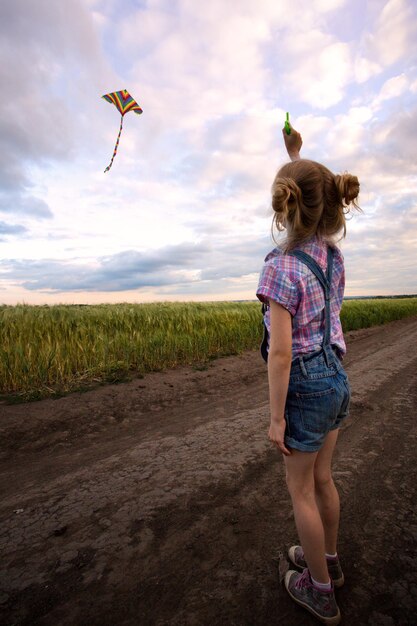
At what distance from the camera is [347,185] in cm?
150

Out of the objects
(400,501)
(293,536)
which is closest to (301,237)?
(293,536)

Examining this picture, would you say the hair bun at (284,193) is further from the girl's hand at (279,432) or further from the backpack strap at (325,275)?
the girl's hand at (279,432)

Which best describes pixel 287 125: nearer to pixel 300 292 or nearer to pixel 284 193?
pixel 284 193

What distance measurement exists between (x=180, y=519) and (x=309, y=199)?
2124 mm

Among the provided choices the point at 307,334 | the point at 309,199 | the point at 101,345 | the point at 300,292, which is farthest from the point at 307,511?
the point at 101,345

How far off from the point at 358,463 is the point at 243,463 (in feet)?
3.37

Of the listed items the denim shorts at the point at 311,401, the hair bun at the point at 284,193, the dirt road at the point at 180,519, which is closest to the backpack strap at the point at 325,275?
the denim shorts at the point at 311,401

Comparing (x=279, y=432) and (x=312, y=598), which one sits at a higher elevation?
(x=279, y=432)

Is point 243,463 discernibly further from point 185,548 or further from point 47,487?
point 47,487

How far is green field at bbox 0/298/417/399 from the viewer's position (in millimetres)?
5164

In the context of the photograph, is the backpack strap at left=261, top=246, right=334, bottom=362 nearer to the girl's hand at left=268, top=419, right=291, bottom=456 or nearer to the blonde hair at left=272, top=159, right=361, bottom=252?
the blonde hair at left=272, top=159, right=361, bottom=252

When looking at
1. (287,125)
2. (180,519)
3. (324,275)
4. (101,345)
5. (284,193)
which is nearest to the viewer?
(284,193)

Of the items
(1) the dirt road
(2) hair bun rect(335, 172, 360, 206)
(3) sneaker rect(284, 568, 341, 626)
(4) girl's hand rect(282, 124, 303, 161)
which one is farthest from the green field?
(2) hair bun rect(335, 172, 360, 206)

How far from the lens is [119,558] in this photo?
193 cm
